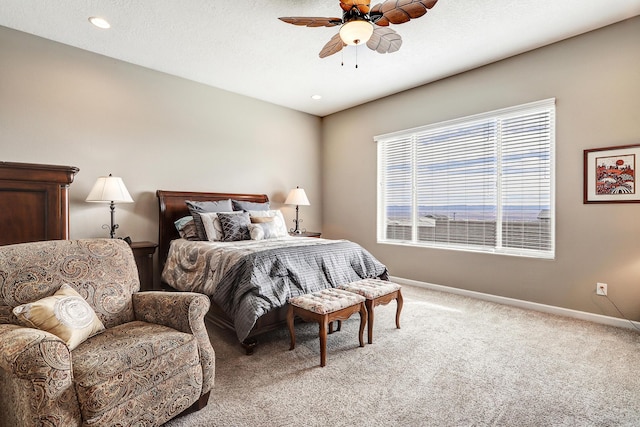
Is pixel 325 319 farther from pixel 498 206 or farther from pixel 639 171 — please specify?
pixel 639 171

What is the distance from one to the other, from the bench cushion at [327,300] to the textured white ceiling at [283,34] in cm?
245

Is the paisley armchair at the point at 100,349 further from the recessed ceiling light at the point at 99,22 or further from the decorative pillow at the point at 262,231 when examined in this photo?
the recessed ceiling light at the point at 99,22

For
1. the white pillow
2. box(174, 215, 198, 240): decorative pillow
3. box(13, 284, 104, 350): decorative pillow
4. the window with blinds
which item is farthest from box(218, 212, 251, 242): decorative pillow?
the window with blinds

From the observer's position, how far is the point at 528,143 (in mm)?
3576

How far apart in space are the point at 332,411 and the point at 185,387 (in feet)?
2.66

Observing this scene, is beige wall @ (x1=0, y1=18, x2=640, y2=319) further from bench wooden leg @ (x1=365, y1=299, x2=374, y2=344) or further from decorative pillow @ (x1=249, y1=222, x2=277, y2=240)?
bench wooden leg @ (x1=365, y1=299, x2=374, y2=344)

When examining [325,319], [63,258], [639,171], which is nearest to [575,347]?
[639,171]

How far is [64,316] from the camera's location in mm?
1515

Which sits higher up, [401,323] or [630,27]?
[630,27]

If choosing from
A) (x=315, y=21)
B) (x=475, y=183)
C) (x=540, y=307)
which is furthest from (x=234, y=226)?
(x=540, y=307)

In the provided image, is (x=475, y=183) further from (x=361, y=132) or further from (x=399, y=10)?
(x=399, y=10)

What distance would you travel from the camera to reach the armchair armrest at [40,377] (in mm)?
1189

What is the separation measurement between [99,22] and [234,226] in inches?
91.9

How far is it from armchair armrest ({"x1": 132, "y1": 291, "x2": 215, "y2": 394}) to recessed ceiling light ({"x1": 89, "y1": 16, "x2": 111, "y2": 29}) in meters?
2.71
